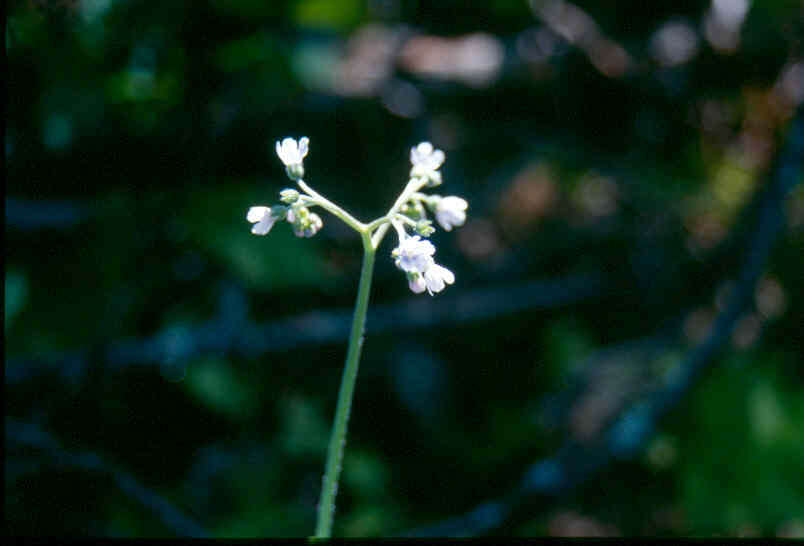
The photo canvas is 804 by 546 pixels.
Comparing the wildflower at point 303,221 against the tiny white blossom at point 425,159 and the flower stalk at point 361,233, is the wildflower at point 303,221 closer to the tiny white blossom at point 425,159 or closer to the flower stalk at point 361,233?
the flower stalk at point 361,233

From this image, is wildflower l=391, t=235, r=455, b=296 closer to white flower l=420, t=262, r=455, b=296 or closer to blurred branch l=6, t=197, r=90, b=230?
white flower l=420, t=262, r=455, b=296

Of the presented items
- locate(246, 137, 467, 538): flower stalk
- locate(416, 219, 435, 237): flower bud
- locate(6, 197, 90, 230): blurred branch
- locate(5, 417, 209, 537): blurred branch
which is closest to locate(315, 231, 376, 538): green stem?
locate(246, 137, 467, 538): flower stalk

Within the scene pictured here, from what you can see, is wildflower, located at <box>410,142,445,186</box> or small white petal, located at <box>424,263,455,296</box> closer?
small white petal, located at <box>424,263,455,296</box>

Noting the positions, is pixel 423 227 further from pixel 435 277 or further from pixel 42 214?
pixel 42 214

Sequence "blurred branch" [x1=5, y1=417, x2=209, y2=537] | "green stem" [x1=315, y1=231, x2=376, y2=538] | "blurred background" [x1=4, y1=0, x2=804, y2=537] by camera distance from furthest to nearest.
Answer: "blurred background" [x1=4, y1=0, x2=804, y2=537] → "blurred branch" [x1=5, y1=417, x2=209, y2=537] → "green stem" [x1=315, y1=231, x2=376, y2=538]

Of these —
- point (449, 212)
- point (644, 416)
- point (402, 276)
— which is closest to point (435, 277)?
point (449, 212)
